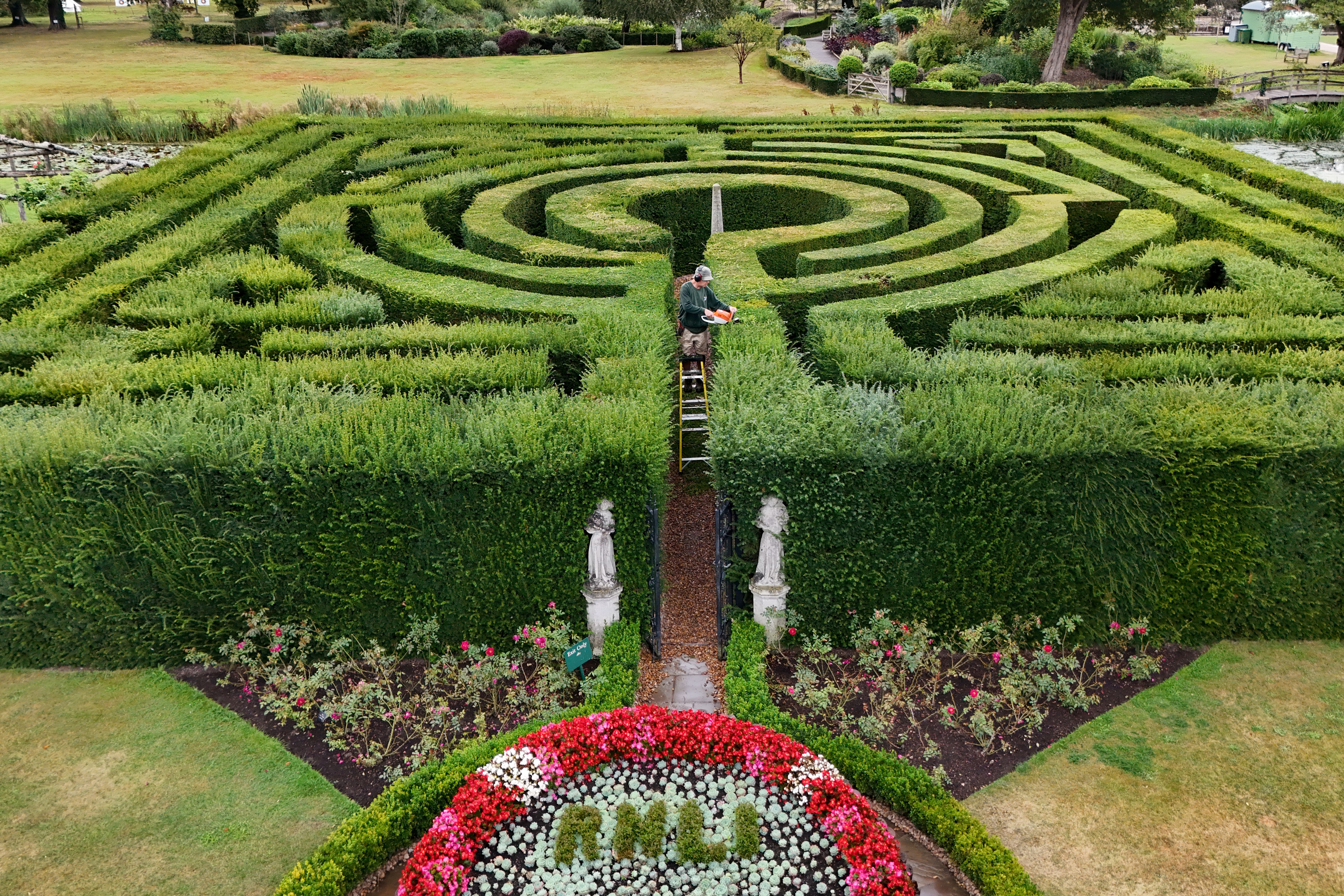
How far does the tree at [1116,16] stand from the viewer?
157ft

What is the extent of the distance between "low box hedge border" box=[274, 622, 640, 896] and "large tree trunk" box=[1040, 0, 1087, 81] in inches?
1987

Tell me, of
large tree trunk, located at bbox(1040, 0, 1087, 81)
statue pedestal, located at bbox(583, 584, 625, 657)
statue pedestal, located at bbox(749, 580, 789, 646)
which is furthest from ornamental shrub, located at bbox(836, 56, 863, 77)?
statue pedestal, located at bbox(583, 584, 625, 657)

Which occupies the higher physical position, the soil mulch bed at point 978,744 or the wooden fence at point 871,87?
the wooden fence at point 871,87

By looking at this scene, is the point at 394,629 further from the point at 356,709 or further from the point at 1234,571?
the point at 1234,571

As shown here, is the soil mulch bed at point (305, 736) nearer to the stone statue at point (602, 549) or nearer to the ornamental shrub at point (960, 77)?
the stone statue at point (602, 549)

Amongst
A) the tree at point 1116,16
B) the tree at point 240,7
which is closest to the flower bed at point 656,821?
the tree at point 1116,16

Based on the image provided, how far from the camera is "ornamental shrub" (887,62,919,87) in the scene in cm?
4775

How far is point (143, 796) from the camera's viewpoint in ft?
33.2

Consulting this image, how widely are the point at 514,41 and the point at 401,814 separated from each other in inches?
2781

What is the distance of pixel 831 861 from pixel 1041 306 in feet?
Answer: 36.2

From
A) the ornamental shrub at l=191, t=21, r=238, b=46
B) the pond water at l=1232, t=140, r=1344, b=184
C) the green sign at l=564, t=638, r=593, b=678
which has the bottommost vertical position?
the green sign at l=564, t=638, r=593, b=678

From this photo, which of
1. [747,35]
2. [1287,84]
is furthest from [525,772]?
[747,35]

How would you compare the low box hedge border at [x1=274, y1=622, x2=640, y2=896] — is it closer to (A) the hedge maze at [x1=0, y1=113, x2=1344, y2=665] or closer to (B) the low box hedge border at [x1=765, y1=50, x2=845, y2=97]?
(A) the hedge maze at [x1=0, y1=113, x2=1344, y2=665]

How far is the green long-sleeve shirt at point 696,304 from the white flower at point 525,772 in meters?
8.24
